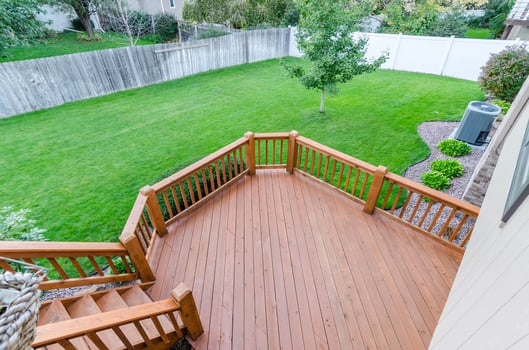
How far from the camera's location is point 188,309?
213 centimetres

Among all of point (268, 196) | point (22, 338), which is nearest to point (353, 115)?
point (268, 196)

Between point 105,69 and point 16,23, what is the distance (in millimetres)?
3629

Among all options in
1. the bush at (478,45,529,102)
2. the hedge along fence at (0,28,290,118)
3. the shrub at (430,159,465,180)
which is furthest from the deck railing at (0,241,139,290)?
the bush at (478,45,529,102)

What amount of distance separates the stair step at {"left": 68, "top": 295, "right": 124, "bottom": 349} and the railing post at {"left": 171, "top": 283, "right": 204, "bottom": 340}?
589 millimetres

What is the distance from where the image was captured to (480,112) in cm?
518

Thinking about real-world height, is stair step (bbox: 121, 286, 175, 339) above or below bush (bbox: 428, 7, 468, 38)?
below

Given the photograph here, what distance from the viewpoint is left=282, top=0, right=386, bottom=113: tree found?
582 cm

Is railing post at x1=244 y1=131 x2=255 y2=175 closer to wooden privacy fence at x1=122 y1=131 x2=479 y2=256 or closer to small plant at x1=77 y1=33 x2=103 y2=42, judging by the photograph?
wooden privacy fence at x1=122 y1=131 x2=479 y2=256

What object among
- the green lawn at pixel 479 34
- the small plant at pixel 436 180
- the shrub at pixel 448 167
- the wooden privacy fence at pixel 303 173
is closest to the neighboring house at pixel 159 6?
the wooden privacy fence at pixel 303 173

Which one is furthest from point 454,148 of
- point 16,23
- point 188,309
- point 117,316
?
point 16,23

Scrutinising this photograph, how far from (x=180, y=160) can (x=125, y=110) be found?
12.5ft

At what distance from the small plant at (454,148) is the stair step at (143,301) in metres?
6.04

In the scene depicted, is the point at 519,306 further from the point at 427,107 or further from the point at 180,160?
the point at 427,107

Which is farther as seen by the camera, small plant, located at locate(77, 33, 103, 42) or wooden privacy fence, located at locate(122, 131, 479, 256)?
small plant, located at locate(77, 33, 103, 42)
